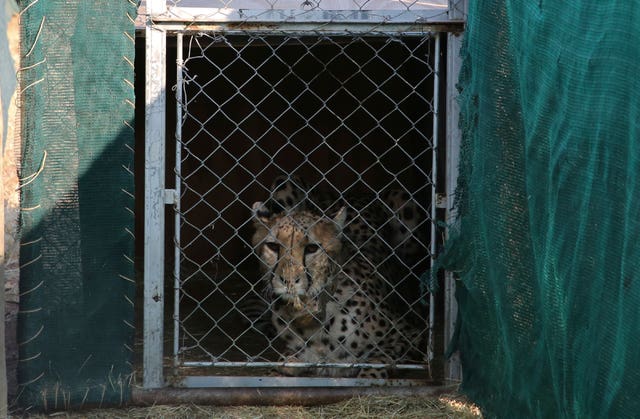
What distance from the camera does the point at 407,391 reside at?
4707mm

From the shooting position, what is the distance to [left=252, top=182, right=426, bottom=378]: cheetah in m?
5.29

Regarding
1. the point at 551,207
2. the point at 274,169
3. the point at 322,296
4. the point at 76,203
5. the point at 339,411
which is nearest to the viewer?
the point at 551,207

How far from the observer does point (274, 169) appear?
8602 millimetres

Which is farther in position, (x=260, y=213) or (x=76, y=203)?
(x=260, y=213)

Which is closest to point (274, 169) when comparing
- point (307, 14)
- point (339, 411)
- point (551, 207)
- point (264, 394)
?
point (307, 14)

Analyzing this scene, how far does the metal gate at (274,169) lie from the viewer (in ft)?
15.1

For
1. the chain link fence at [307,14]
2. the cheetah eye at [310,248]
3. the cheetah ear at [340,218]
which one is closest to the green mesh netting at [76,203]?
the chain link fence at [307,14]

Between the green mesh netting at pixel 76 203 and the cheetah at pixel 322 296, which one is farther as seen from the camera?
the cheetah at pixel 322 296

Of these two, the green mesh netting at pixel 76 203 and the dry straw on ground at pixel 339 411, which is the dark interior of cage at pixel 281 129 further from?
the green mesh netting at pixel 76 203

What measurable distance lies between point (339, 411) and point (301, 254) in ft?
3.51

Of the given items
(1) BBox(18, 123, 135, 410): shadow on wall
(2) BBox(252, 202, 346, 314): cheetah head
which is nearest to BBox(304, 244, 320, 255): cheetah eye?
(2) BBox(252, 202, 346, 314): cheetah head

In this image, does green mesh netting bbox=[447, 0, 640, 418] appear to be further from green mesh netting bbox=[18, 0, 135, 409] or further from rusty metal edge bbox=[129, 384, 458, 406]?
green mesh netting bbox=[18, 0, 135, 409]

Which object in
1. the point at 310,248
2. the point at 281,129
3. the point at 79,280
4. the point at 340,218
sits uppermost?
the point at 281,129

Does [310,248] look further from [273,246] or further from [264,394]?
[264,394]
